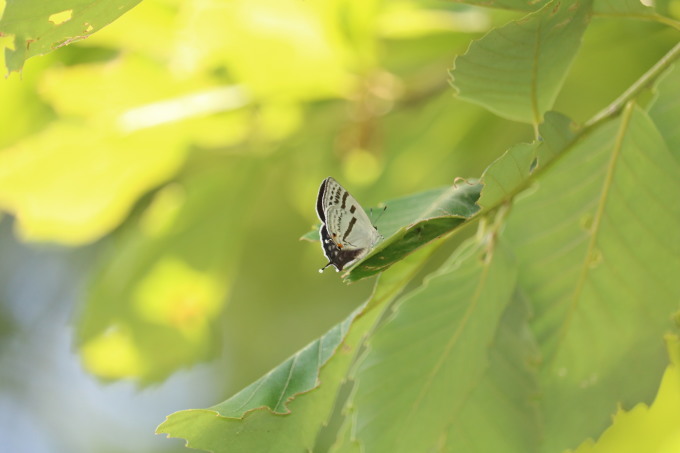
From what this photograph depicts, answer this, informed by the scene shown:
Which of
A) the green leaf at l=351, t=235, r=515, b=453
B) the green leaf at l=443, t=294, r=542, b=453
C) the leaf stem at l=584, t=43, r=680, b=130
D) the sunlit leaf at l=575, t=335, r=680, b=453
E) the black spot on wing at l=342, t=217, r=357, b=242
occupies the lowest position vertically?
the sunlit leaf at l=575, t=335, r=680, b=453

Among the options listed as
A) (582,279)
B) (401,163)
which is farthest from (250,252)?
(582,279)

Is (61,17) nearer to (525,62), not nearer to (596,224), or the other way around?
(525,62)

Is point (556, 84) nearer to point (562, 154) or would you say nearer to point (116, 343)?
point (562, 154)

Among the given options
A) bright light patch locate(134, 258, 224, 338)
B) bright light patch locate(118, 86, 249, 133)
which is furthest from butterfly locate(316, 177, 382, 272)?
bright light patch locate(134, 258, 224, 338)

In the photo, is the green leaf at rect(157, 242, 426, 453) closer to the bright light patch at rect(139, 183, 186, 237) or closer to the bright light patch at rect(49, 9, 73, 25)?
the bright light patch at rect(49, 9, 73, 25)

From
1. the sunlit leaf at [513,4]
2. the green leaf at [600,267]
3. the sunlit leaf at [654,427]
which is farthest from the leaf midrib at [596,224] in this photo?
the sunlit leaf at [654,427]
